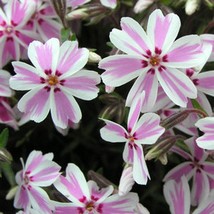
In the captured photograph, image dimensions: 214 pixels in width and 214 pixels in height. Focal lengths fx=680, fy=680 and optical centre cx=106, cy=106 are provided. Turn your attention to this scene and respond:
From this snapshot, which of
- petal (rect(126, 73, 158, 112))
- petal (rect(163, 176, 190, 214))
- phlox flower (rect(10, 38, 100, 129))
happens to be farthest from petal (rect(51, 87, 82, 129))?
petal (rect(163, 176, 190, 214))

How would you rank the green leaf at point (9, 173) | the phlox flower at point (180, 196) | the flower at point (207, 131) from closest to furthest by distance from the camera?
the flower at point (207, 131), the phlox flower at point (180, 196), the green leaf at point (9, 173)

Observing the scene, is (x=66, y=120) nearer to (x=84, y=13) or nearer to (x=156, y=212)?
(x=84, y=13)

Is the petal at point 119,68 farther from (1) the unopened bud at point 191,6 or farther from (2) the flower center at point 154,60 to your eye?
(1) the unopened bud at point 191,6

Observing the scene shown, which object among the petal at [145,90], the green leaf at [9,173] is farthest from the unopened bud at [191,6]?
the green leaf at [9,173]

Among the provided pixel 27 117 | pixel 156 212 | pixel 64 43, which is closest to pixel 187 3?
pixel 64 43

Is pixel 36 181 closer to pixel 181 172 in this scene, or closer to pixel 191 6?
pixel 181 172

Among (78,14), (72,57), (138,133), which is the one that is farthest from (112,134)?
(78,14)

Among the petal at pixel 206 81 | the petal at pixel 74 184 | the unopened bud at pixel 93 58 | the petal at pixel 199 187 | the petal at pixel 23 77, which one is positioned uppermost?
the unopened bud at pixel 93 58
